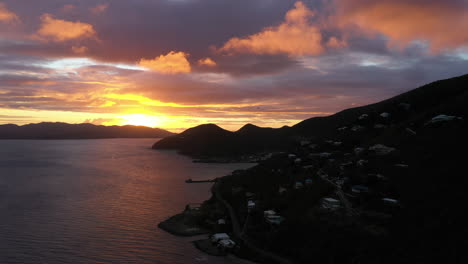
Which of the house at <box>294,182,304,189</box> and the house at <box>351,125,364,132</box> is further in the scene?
the house at <box>351,125,364,132</box>

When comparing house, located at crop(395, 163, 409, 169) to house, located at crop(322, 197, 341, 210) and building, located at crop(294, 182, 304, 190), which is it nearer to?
house, located at crop(322, 197, 341, 210)

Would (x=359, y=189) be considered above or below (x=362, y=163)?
below

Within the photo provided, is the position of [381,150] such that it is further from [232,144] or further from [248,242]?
[232,144]

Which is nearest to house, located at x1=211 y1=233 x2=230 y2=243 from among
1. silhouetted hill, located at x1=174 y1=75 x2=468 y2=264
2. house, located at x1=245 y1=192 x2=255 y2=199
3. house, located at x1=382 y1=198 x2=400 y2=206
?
silhouetted hill, located at x1=174 y1=75 x2=468 y2=264

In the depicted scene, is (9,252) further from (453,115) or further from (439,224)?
(453,115)

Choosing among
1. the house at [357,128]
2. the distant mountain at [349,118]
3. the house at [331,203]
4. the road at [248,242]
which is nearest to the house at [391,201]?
the house at [331,203]

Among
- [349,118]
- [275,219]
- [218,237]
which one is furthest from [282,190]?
[349,118]

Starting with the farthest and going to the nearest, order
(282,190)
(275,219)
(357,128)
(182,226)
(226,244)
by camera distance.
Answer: (357,128)
(282,190)
(182,226)
(275,219)
(226,244)

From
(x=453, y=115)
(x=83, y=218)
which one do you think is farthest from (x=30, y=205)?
(x=453, y=115)
